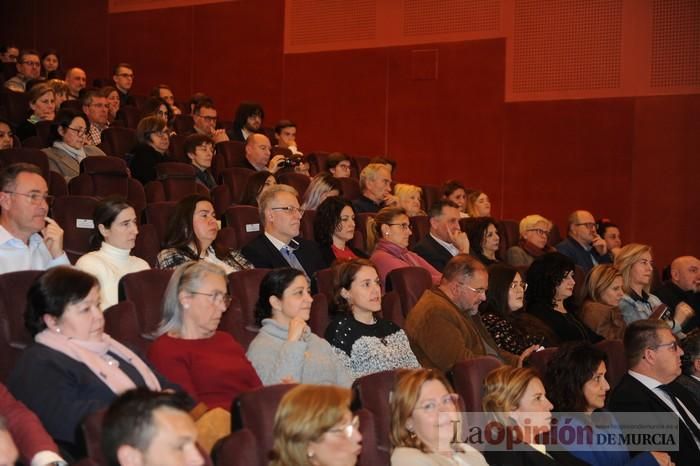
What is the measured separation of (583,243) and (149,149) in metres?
2.69

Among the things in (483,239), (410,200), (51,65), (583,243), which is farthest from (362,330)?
(51,65)

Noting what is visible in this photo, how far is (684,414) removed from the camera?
347 centimetres

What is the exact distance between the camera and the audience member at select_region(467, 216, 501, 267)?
5309 millimetres

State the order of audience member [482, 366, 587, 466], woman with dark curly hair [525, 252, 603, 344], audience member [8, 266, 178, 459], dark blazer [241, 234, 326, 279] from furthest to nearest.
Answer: woman with dark curly hair [525, 252, 603, 344]
dark blazer [241, 234, 326, 279]
audience member [482, 366, 587, 466]
audience member [8, 266, 178, 459]

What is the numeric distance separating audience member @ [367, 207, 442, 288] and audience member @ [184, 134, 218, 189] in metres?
1.36

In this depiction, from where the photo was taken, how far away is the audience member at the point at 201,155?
18.7 feet

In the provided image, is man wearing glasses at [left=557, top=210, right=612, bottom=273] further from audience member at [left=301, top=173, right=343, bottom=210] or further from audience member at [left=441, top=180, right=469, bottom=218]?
audience member at [left=301, top=173, right=343, bottom=210]

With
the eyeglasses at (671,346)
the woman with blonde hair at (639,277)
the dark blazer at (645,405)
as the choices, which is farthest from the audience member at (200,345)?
the woman with blonde hair at (639,277)

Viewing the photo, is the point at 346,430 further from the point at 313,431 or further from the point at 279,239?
the point at 279,239

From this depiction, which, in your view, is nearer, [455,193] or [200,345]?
[200,345]

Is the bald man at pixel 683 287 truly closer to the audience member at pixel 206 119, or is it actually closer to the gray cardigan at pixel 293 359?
the gray cardigan at pixel 293 359

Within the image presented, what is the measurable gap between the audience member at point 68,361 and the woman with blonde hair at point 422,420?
2.07 feet

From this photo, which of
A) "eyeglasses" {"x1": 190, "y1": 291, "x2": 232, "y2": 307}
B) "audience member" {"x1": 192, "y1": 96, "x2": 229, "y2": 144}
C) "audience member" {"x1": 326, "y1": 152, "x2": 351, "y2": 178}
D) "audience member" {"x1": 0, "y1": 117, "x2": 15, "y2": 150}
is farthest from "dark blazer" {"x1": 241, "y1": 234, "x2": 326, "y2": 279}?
"audience member" {"x1": 192, "y1": 96, "x2": 229, "y2": 144}

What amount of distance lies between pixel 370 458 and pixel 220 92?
7.60 meters
